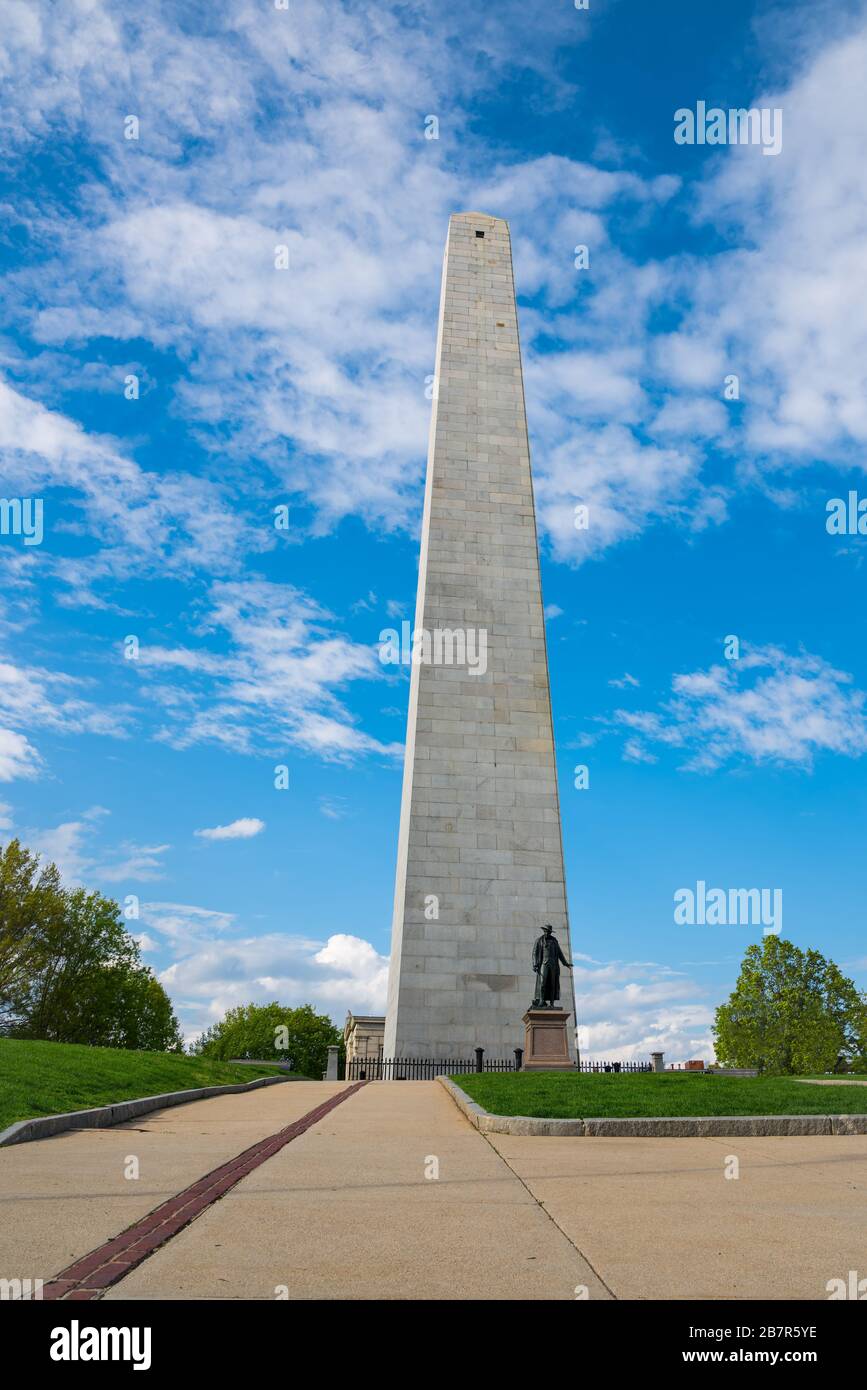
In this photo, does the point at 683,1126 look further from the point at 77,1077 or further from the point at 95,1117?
the point at 77,1077

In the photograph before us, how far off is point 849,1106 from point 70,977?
4921cm

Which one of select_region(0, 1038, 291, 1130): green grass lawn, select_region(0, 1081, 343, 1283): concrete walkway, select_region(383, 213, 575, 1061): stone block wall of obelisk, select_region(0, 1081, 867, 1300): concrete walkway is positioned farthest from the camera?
select_region(383, 213, 575, 1061): stone block wall of obelisk

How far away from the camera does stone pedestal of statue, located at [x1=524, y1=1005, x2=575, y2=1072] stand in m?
23.5

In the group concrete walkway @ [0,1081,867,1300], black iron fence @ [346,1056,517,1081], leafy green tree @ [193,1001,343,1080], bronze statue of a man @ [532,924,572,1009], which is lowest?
leafy green tree @ [193,1001,343,1080]

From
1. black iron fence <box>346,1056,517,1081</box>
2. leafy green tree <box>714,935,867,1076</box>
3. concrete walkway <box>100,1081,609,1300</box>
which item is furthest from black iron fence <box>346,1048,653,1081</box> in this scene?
leafy green tree <box>714,935,867,1076</box>

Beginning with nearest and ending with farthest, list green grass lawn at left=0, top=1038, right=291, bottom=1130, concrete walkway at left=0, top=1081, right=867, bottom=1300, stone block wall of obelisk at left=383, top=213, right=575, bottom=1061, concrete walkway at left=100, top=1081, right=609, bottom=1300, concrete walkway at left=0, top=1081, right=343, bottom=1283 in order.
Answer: concrete walkway at left=100, top=1081, right=609, bottom=1300 → concrete walkway at left=0, top=1081, right=867, bottom=1300 → concrete walkway at left=0, top=1081, right=343, bottom=1283 → green grass lawn at left=0, top=1038, right=291, bottom=1130 → stone block wall of obelisk at left=383, top=213, right=575, bottom=1061

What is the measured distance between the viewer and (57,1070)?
52.5ft

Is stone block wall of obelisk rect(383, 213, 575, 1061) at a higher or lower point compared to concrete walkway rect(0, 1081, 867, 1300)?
higher

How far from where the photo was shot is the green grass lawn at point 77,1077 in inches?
500

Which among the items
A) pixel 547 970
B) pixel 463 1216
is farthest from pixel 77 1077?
pixel 547 970

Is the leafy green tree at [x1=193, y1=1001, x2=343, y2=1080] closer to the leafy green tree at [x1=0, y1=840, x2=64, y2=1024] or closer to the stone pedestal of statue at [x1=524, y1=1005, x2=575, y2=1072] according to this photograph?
the leafy green tree at [x1=0, y1=840, x2=64, y2=1024]

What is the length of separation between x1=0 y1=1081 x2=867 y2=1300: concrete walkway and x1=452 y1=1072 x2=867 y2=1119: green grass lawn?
1.48m
